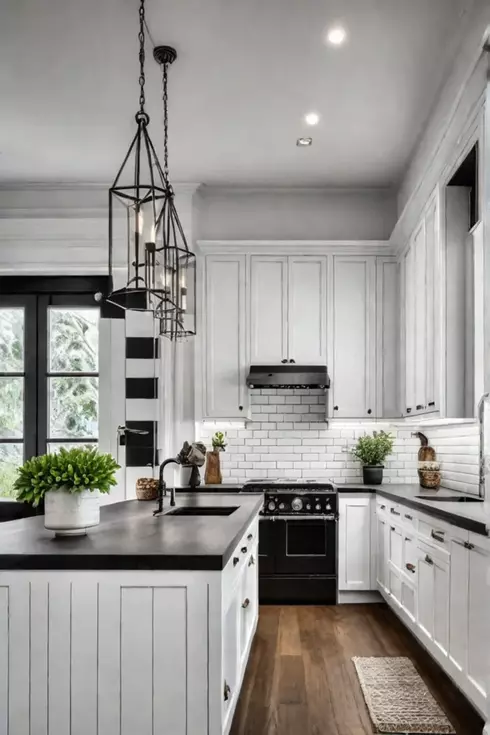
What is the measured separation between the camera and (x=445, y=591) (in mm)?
3596

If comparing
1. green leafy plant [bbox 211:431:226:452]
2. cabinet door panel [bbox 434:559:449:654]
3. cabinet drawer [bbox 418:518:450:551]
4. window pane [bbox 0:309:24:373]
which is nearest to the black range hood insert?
green leafy plant [bbox 211:431:226:452]

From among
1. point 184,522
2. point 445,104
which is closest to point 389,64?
point 445,104

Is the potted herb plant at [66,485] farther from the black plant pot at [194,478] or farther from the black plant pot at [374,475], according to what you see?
the black plant pot at [374,475]

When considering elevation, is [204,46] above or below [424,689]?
above

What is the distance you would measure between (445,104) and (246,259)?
7.21 ft

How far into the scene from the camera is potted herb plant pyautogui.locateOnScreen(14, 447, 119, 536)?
262 centimetres

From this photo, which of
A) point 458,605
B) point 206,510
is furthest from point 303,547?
point 458,605

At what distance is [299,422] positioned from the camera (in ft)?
20.4

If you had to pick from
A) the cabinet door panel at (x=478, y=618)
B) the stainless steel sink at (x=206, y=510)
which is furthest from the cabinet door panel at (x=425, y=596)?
the stainless steel sink at (x=206, y=510)

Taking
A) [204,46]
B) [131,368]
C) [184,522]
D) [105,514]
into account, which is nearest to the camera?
[184,522]

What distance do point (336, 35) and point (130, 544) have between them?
9.23ft

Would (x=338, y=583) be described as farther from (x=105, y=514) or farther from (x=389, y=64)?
(x=389, y=64)

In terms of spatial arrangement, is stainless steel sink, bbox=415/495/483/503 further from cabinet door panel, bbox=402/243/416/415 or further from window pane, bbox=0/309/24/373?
window pane, bbox=0/309/24/373

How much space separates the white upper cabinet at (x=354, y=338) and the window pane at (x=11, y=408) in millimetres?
2626
